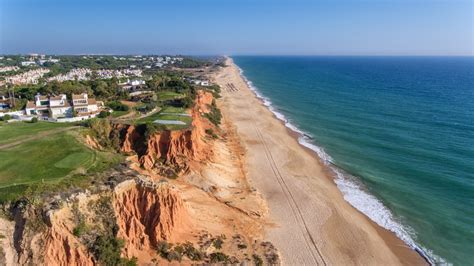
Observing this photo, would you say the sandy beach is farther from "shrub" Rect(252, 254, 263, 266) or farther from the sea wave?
"shrub" Rect(252, 254, 263, 266)

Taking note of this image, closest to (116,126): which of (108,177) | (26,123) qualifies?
(26,123)

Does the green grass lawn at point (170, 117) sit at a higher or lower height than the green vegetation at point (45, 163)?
higher

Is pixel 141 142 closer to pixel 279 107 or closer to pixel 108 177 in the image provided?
pixel 108 177

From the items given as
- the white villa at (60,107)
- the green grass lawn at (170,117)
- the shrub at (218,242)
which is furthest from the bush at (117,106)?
the shrub at (218,242)

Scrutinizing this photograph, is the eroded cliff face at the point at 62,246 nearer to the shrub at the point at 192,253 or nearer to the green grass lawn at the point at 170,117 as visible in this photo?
the shrub at the point at 192,253

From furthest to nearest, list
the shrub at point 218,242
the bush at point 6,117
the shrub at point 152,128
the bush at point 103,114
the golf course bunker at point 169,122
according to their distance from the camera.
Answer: the bush at point 103,114, the bush at point 6,117, the golf course bunker at point 169,122, the shrub at point 152,128, the shrub at point 218,242

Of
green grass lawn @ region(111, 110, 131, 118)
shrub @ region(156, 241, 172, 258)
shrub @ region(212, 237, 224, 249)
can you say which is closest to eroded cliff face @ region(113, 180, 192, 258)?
shrub @ region(156, 241, 172, 258)
